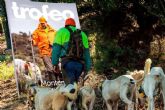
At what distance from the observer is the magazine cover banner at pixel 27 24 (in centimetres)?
1166

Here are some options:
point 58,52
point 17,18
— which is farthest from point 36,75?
point 58,52

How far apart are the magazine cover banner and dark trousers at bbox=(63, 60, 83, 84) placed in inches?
89.8

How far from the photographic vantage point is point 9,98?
14.4 metres

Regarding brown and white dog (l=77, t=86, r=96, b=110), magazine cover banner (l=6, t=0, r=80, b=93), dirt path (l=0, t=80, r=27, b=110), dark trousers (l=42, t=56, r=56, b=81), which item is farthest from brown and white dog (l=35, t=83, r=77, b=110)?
dirt path (l=0, t=80, r=27, b=110)

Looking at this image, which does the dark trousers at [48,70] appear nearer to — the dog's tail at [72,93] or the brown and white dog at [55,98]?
the brown and white dog at [55,98]

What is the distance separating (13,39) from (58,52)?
7.43 ft

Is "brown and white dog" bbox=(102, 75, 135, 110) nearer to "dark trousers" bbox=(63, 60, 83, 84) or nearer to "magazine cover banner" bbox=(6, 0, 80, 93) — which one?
"dark trousers" bbox=(63, 60, 83, 84)

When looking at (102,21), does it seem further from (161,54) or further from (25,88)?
(25,88)

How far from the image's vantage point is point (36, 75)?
1209cm

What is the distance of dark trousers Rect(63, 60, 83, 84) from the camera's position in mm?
9586

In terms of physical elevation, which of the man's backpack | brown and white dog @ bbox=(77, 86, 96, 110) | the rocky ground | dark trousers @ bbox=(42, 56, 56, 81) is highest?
the man's backpack

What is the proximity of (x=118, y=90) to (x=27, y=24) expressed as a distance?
401 centimetres

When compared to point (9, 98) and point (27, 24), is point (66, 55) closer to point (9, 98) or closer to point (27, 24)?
point (27, 24)

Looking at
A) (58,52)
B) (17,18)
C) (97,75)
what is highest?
(17,18)
